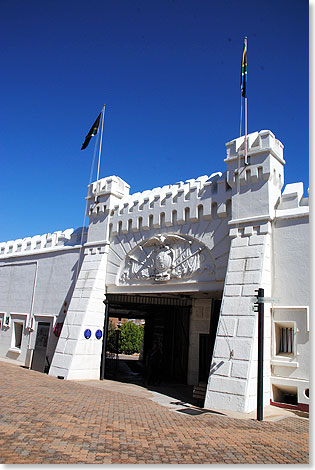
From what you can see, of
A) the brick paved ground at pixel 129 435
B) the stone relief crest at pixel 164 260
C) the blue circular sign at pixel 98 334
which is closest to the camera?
the brick paved ground at pixel 129 435

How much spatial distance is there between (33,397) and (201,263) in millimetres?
6737

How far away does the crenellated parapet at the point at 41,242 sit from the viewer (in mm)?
19656

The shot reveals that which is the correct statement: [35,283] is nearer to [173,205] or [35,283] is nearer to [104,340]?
[104,340]

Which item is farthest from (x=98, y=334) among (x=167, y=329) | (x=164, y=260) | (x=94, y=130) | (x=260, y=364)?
(x=94, y=130)

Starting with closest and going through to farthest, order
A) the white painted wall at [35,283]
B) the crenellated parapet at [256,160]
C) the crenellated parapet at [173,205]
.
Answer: the crenellated parapet at [256,160] → the crenellated parapet at [173,205] → the white painted wall at [35,283]

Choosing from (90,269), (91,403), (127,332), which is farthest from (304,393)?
(127,332)

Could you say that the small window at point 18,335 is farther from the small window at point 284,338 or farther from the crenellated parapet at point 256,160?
the small window at point 284,338

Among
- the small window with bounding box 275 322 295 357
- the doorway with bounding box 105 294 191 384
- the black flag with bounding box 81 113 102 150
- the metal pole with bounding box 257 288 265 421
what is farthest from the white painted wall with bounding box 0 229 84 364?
the metal pole with bounding box 257 288 265 421

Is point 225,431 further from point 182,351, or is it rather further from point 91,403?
point 182,351

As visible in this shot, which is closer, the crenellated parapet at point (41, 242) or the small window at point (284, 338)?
the small window at point (284, 338)

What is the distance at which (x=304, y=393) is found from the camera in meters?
10.5

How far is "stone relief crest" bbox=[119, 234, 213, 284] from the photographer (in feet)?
45.7

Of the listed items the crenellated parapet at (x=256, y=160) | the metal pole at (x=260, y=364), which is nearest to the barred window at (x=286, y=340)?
the metal pole at (x=260, y=364)

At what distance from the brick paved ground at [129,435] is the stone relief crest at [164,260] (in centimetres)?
510
